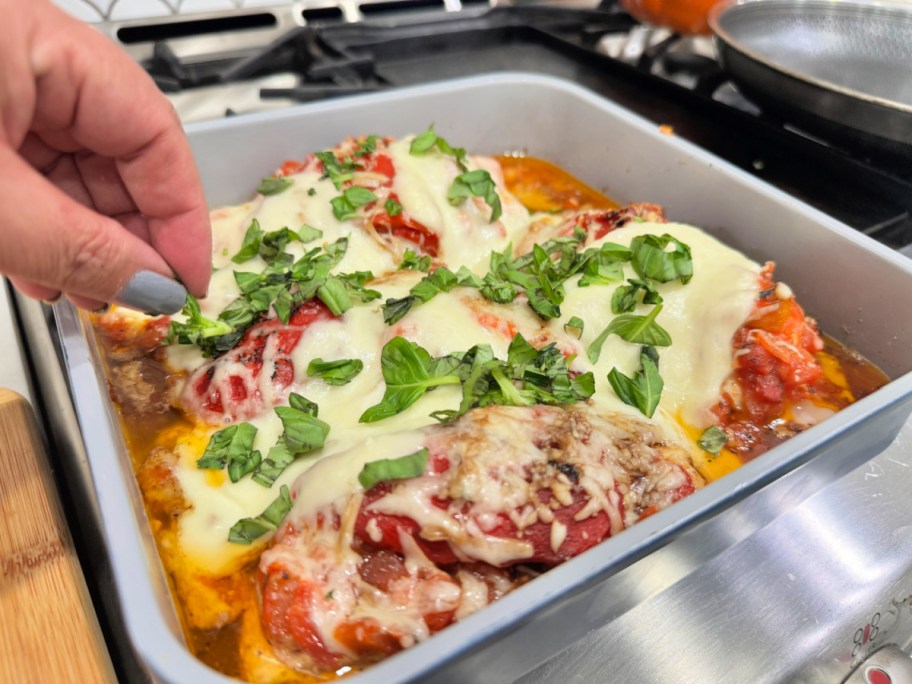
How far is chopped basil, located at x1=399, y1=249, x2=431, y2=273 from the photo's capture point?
6.79 ft

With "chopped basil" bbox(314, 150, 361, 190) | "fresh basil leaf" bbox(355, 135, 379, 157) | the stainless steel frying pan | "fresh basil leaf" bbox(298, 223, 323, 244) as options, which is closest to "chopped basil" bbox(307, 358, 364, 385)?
"fresh basil leaf" bbox(298, 223, 323, 244)

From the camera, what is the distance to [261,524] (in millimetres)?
1366

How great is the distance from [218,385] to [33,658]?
25.8 inches

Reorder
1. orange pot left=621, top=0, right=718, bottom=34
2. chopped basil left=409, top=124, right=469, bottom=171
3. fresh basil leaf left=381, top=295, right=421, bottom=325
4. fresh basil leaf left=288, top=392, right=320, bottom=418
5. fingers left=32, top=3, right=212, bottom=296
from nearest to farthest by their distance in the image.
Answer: fingers left=32, top=3, right=212, bottom=296, fresh basil leaf left=288, top=392, right=320, bottom=418, fresh basil leaf left=381, top=295, right=421, bottom=325, chopped basil left=409, top=124, right=469, bottom=171, orange pot left=621, top=0, right=718, bottom=34

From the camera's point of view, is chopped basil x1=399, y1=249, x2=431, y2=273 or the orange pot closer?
chopped basil x1=399, y1=249, x2=431, y2=273

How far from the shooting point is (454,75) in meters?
3.22

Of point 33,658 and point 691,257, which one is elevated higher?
point 691,257

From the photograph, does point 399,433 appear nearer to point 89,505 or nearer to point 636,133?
point 89,505

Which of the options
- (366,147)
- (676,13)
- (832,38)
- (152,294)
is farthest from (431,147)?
(832,38)

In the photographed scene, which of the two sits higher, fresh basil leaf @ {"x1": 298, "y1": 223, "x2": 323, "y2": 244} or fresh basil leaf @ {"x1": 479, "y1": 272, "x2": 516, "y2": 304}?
fresh basil leaf @ {"x1": 479, "y1": 272, "x2": 516, "y2": 304}

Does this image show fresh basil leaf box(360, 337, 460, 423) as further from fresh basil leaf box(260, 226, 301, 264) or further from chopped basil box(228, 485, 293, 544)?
fresh basil leaf box(260, 226, 301, 264)

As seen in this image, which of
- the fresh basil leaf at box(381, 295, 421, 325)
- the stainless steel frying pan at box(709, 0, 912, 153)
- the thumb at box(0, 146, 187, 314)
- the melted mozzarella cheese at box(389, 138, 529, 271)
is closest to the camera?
the thumb at box(0, 146, 187, 314)

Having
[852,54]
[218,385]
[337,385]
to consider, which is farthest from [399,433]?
[852,54]

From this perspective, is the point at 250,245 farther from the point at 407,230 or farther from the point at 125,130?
the point at 125,130
